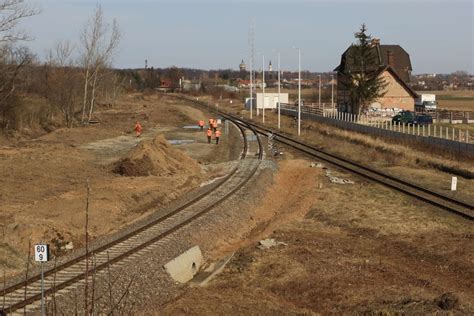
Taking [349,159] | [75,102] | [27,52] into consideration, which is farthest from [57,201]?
[75,102]

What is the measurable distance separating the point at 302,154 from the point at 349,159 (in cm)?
403

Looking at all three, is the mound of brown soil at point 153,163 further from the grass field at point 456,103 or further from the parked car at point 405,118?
the grass field at point 456,103

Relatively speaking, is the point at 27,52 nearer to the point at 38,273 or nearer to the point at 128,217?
the point at 128,217

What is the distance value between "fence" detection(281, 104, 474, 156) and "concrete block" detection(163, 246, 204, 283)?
85.1ft

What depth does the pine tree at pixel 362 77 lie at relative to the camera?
67.5 metres

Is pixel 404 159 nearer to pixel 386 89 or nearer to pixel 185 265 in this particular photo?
pixel 185 265

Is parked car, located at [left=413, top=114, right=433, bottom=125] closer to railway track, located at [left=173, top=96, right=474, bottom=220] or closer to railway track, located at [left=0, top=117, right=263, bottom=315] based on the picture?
railway track, located at [left=173, top=96, right=474, bottom=220]

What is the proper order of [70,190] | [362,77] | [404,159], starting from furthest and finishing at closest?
[362,77], [404,159], [70,190]

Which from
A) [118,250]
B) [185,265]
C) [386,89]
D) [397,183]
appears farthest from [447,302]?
[386,89]

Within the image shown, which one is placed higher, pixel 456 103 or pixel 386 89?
pixel 386 89

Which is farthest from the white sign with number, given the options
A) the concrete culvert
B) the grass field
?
the grass field

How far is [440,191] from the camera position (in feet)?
85.4

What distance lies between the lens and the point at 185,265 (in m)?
14.4

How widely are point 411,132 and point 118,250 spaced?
38105 mm
